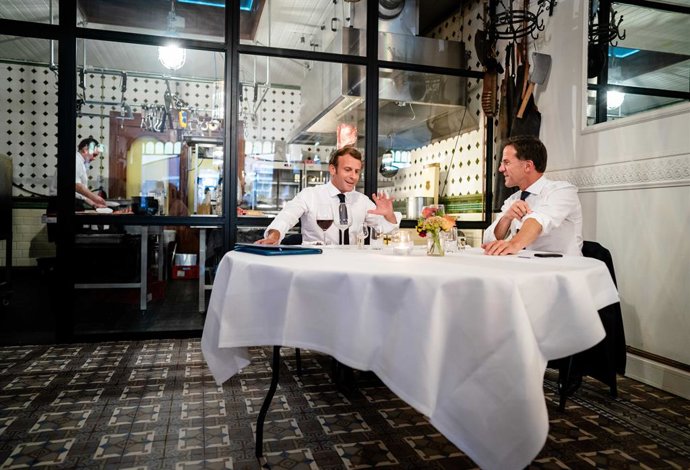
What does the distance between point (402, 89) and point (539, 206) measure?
2.59 meters

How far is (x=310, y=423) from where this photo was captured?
2.11 metres

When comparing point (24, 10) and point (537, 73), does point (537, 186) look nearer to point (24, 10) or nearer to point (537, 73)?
point (537, 73)

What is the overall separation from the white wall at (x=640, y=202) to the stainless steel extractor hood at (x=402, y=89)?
1.33 metres

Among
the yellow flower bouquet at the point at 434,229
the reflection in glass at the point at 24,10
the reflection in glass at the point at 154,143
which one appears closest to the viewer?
the yellow flower bouquet at the point at 434,229

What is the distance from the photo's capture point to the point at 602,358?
240 centimetres

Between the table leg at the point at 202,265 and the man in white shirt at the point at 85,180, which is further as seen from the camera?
the table leg at the point at 202,265

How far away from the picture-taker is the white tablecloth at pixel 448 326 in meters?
1.16

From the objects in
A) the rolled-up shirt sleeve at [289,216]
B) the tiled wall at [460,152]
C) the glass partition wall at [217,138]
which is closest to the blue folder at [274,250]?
the rolled-up shirt sleeve at [289,216]

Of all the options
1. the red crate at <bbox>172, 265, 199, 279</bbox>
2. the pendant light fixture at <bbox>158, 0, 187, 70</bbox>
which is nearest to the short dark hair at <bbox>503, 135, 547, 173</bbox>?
the pendant light fixture at <bbox>158, 0, 187, 70</bbox>

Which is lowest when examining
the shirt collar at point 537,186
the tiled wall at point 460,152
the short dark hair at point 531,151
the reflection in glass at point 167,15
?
the shirt collar at point 537,186

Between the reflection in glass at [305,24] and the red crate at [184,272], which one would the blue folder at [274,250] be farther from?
the red crate at [184,272]

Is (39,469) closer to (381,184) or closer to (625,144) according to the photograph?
(625,144)

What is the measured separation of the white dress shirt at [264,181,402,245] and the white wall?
4.49 feet

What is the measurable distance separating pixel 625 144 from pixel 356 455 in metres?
2.43
